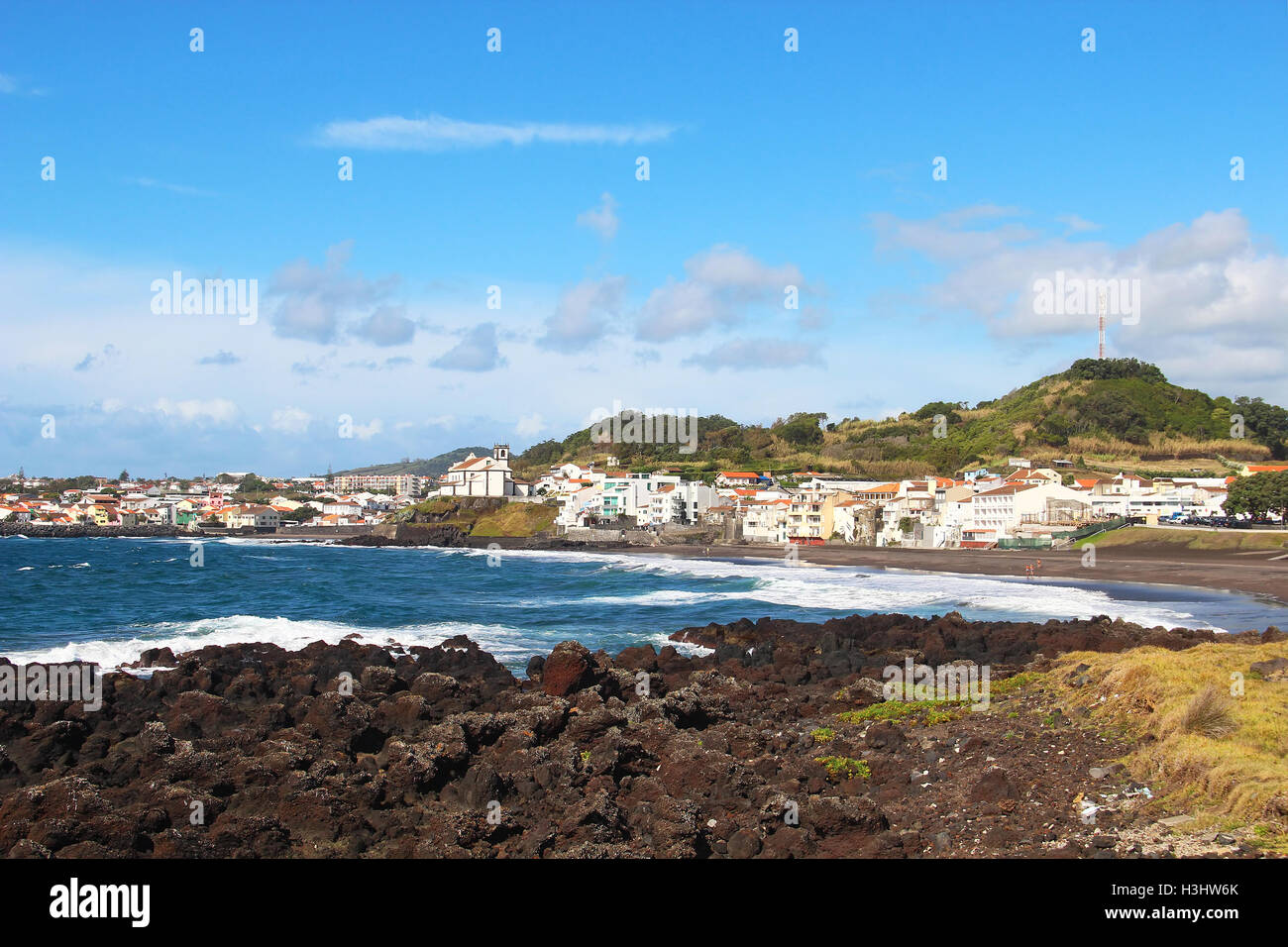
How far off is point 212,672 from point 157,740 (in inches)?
230

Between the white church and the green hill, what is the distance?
2147 centimetres

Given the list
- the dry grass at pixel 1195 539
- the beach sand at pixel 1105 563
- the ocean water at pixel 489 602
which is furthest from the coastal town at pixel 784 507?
the ocean water at pixel 489 602

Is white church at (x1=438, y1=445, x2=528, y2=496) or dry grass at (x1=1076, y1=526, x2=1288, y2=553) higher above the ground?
white church at (x1=438, y1=445, x2=528, y2=496)

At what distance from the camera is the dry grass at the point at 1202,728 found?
8531 mm

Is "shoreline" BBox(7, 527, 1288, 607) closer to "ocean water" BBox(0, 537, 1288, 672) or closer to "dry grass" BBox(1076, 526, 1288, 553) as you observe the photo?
"dry grass" BBox(1076, 526, 1288, 553)

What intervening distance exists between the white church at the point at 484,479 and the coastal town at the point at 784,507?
19cm

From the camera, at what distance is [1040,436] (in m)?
125

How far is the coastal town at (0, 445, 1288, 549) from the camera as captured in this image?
76.6m

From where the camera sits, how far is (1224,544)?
2189 inches

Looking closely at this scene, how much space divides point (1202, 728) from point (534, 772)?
742cm

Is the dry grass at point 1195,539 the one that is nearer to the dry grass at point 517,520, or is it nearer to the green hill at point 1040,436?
the green hill at point 1040,436

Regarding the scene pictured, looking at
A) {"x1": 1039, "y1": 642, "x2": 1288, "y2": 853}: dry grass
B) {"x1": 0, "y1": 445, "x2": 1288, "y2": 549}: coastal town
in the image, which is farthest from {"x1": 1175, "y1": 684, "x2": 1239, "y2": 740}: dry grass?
{"x1": 0, "y1": 445, "x2": 1288, "y2": 549}: coastal town

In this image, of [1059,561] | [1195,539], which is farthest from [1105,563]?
[1195,539]

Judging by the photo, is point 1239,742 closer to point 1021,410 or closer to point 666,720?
point 666,720
